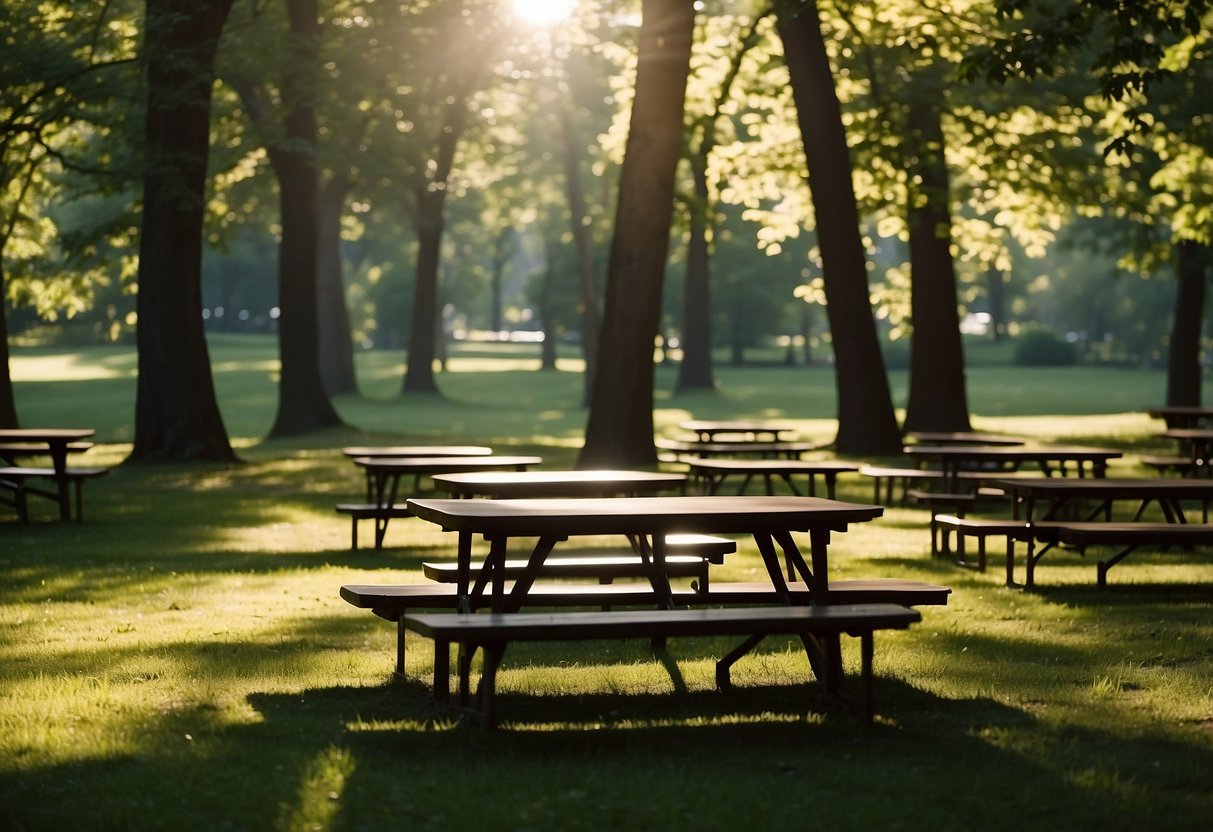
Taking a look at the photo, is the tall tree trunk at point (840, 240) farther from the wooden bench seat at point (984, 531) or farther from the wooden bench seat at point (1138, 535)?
the wooden bench seat at point (1138, 535)

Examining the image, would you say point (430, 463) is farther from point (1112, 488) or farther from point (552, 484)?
point (1112, 488)

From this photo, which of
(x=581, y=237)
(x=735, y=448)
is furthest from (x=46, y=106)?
(x=581, y=237)

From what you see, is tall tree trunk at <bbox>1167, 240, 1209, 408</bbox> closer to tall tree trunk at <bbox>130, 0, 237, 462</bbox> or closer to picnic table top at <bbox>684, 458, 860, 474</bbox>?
tall tree trunk at <bbox>130, 0, 237, 462</bbox>

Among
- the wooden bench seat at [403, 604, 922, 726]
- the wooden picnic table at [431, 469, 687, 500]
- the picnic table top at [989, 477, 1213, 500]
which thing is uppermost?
the wooden picnic table at [431, 469, 687, 500]

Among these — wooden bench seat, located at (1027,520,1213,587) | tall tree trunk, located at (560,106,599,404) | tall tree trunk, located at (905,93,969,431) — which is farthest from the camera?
tall tree trunk, located at (560,106,599,404)

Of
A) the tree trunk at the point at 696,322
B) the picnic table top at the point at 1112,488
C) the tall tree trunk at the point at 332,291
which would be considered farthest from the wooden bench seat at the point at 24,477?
the tree trunk at the point at 696,322

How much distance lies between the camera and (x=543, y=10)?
39.3m

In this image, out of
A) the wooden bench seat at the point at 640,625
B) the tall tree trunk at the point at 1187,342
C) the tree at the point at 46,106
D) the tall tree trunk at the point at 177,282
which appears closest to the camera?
the wooden bench seat at the point at 640,625

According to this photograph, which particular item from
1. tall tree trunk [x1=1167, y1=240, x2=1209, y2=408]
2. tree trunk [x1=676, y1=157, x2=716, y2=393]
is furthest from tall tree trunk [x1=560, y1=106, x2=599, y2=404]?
tall tree trunk [x1=1167, y1=240, x2=1209, y2=408]

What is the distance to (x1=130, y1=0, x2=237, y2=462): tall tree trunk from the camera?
2491cm

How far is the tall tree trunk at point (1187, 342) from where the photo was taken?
35.2 m

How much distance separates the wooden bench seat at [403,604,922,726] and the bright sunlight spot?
31.9 m

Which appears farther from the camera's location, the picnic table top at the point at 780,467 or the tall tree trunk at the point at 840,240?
the tall tree trunk at the point at 840,240

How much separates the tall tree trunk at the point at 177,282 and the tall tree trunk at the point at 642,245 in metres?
6.03
